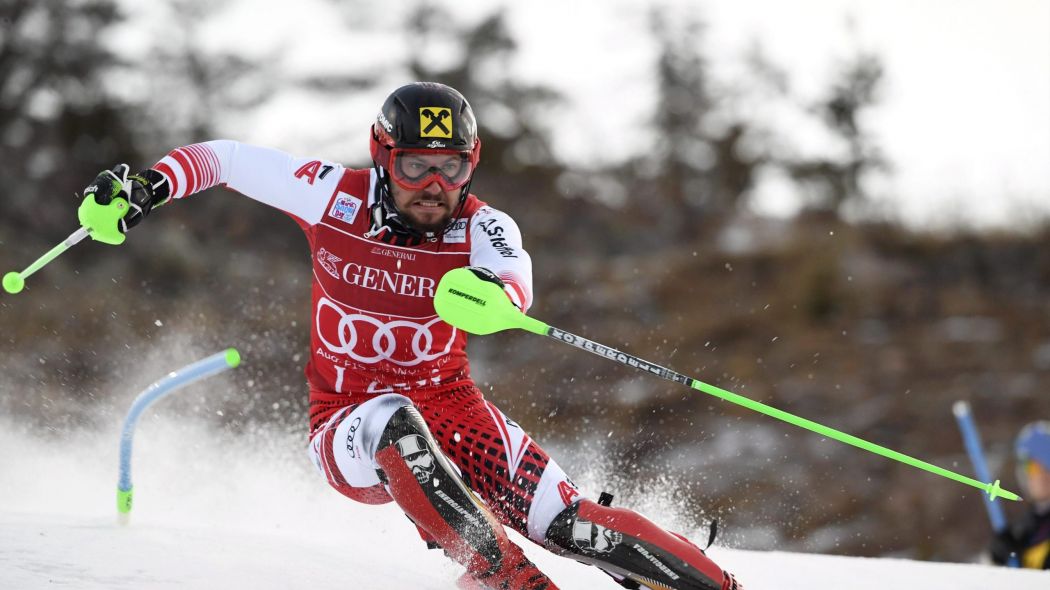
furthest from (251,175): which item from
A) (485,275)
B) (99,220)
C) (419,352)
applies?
(485,275)

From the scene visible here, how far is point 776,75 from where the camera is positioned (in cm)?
2047

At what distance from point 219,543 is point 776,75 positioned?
59.8 ft

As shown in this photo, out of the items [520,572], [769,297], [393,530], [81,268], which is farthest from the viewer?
[769,297]

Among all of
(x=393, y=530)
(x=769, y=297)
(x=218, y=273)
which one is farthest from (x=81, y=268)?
(x=393, y=530)

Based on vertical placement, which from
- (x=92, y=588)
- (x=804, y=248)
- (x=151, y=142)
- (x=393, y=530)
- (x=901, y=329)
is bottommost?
(x=92, y=588)

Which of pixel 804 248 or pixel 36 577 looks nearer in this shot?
pixel 36 577

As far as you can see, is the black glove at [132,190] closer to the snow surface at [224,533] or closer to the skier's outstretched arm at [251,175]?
the skier's outstretched arm at [251,175]

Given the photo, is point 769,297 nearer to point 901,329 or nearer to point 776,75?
point 901,329

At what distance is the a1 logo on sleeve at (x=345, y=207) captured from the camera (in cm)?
409

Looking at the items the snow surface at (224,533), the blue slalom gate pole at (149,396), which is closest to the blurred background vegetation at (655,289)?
the snow surface at (224,533)

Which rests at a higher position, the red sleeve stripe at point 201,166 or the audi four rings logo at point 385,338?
the red sleeve stripe at point 201,166

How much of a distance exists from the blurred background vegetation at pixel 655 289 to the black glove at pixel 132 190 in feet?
26.3

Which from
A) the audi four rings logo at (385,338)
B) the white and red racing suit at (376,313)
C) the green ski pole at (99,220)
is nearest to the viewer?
the green ski pole at (99,220)

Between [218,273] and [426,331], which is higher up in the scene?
[218,273]
